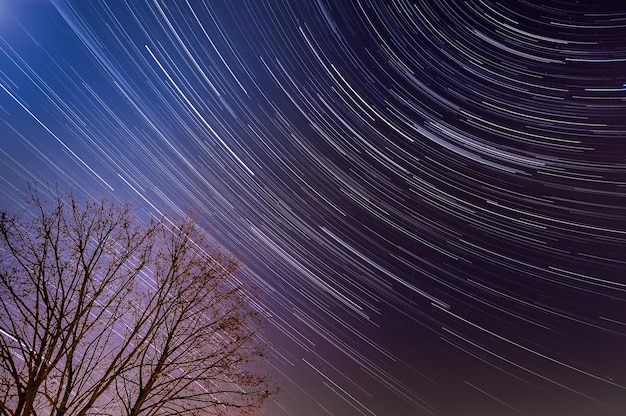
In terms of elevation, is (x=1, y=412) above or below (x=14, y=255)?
below

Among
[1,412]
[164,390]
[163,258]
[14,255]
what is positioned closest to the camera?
[1,412]

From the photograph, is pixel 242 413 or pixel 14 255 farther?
pixel 242 413

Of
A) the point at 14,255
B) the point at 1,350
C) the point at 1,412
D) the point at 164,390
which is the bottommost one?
the point at 1,412

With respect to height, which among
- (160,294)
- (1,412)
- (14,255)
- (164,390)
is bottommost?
(1,412)

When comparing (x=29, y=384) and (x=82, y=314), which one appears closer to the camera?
(x=29, y=384)

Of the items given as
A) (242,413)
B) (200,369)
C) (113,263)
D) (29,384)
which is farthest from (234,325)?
(29,384)

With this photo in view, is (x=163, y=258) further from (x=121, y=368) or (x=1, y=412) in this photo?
(x=1, y=412)

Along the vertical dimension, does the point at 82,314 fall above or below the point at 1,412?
above

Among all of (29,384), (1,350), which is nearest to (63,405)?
(29,384)

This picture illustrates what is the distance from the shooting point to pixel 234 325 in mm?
6336

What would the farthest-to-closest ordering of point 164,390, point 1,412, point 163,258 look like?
point 163,258, point 164,390, point 1,412

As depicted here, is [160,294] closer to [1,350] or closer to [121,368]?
[121,368]

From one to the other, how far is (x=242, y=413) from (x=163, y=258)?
2248 millimetres

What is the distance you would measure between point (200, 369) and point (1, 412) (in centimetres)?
217
